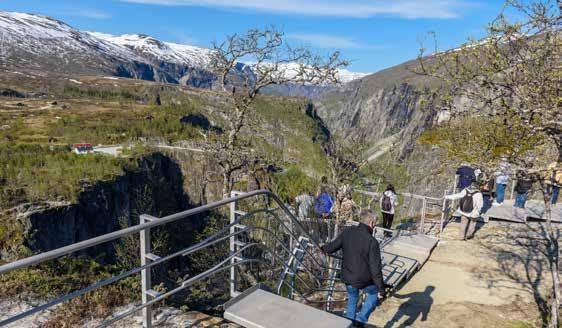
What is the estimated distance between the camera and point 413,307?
7695mm

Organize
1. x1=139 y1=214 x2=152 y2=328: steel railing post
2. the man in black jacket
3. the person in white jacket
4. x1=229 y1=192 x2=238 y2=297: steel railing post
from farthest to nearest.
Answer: the person in white jacket < the man in black jacket < x1=229 y1=192 x2=238 y2=297: steel railing post < x1=139 y1=214 x2=152 y2=328: steel railing post

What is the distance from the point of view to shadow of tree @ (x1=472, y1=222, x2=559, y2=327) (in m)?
8.24

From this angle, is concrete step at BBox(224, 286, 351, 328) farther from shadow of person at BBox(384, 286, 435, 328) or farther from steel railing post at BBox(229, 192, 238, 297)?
shadow of person at BBox(384, 286, 435, 328)

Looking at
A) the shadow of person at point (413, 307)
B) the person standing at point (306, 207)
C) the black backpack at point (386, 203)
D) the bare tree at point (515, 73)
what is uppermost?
the bare tree at point (515, 73)

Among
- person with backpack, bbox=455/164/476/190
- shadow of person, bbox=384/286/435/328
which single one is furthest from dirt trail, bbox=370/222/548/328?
person with backpack, bbox=455/164/476/190

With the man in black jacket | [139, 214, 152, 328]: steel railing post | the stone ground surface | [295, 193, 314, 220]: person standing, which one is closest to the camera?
[139, 214, 152, 328]: steel railing post

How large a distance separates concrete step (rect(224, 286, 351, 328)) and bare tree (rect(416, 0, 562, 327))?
10.8 ft

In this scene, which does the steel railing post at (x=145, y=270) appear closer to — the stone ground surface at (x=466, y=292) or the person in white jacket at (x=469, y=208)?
the stone ground surface at (x=466, y=292)

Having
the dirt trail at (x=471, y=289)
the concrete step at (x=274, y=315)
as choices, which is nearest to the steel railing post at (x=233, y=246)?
the concrete step at (x=274, y=315)

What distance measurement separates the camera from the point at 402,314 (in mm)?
7359

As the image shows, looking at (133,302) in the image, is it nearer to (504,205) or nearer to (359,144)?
(359,144)

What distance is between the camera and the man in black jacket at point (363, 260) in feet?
15.6

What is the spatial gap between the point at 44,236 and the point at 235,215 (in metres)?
20.1

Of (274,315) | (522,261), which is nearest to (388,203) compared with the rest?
(522,261)
